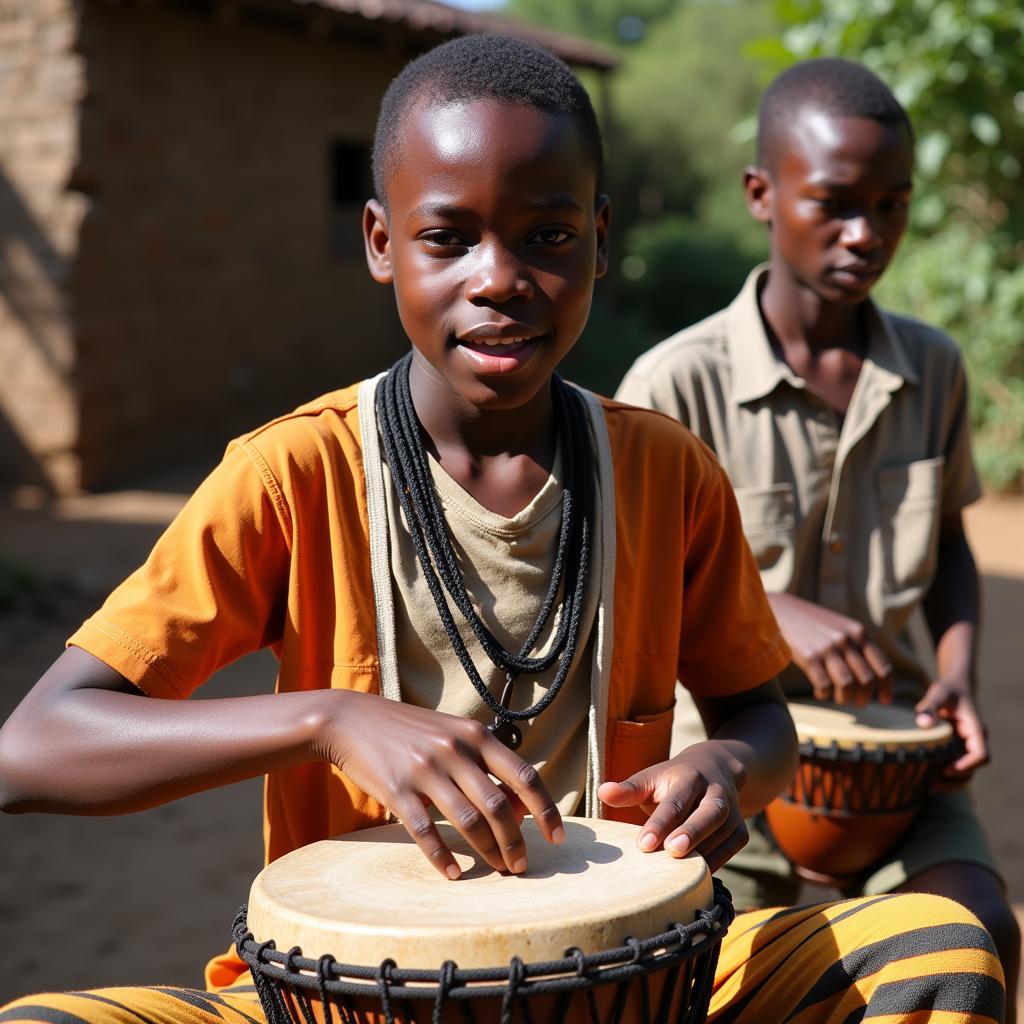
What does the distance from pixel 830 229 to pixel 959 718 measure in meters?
1.06

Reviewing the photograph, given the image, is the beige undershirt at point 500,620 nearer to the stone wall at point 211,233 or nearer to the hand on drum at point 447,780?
the hand on drum at point 447,780

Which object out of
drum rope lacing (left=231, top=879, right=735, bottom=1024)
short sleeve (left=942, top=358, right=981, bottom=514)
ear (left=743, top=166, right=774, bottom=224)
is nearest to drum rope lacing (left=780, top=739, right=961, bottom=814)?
→ short sleeve (left=942, top=358, right=981, bottom=514)

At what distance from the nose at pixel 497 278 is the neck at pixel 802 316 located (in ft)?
4.56

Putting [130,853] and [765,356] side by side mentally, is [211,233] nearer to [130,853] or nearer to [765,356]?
[130,853]

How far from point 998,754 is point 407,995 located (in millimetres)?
4370

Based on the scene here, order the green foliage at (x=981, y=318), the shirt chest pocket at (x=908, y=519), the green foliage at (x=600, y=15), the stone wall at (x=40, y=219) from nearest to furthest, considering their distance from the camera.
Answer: the shirt chest pocket at (x=908, y=519)
the stone wall at (x=40, y=219)
the green foliage at (x=981, y=318)
the green foliage at (x=600, y=15)

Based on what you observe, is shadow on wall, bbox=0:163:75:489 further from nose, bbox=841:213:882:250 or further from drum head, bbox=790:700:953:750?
drum head, bbox=790:700:953:750

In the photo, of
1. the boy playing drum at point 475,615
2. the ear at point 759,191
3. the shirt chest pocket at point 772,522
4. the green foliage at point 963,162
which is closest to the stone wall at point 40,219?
the green foliage at point 963,162

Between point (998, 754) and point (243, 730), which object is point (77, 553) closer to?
point (998, 754)

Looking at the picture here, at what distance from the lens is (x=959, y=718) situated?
2.84 m

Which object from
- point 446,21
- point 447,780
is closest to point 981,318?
point 446,21

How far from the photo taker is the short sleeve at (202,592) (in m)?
1.72

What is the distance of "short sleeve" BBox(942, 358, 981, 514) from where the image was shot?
313 cm

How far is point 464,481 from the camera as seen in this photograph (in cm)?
201
